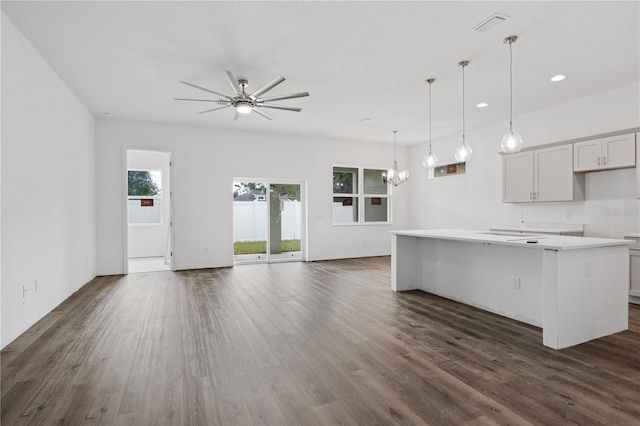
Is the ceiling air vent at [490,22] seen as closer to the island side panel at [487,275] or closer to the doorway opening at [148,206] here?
the island side panel at [487,275]

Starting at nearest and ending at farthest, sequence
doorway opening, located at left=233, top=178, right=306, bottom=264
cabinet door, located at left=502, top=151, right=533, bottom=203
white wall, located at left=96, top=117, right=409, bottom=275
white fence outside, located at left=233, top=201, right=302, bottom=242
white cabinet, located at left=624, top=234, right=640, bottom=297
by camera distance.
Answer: white cabinet, located at left=624, top=234, right=640, bottom=297 < cabinet door, located at left=502, top=151, right=533, bottom=203 < white wall, located at left=96, top=117, right=409, bottom=275 < doorway opening, located at left=233, top=178, right=306, bottom=264 < white fence outside, located at left=233, top=201, right=302, bottom=242

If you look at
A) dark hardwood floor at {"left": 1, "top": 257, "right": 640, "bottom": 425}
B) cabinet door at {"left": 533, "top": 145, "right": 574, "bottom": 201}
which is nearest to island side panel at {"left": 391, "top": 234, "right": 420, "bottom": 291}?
dark hardwood floor at {"left": 1, "top": 257, "right": 640, "bottom": 425}

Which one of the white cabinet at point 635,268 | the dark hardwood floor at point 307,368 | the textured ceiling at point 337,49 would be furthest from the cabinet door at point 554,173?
the dark hardwood floor at point 307,368

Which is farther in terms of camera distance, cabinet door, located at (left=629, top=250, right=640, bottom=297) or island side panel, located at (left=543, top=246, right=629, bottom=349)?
cabinet door, located at (left=629, top=250, right=640, bottom=297)

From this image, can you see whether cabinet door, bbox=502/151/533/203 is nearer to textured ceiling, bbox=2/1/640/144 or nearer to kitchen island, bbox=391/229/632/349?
textured ceiling, bbox=2/1/640/144

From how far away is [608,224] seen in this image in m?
4.98

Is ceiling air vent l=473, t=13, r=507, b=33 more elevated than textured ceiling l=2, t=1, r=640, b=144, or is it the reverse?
textured ceiling l=2, t=1, r=640, b=144

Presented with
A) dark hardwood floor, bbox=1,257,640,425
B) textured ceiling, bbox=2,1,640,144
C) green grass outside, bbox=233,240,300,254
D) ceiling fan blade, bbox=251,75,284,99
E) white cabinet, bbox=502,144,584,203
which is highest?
textured ceiling, bbox=2,1,640,144

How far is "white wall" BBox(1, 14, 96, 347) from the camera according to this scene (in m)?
3.05

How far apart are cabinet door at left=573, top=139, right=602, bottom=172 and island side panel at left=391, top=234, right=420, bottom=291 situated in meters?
2.70

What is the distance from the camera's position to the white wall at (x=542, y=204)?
4805mm

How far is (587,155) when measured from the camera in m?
4.90

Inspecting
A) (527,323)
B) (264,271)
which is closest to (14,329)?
(264,271)

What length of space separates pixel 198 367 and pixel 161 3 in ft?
9.94
